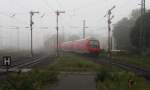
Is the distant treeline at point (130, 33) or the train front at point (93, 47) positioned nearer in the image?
the train front at point (93, 47)

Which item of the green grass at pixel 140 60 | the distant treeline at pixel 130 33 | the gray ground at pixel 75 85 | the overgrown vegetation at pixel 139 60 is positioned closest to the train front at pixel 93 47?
the overgrown vegetation at pixel 139 60

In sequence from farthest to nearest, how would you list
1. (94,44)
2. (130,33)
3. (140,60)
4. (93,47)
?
(130,33), (94,44), (93,47), (140,60)

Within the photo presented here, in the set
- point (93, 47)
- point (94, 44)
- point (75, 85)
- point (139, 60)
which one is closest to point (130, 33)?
point (94, 44)

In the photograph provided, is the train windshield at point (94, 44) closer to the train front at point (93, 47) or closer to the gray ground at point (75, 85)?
the train front at point (93, 47)

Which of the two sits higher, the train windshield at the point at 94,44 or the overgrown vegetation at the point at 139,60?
the train windshield at the point at 94,44

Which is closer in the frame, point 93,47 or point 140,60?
point 140,60

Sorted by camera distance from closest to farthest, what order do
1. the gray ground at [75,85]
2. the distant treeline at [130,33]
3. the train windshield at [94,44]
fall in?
the gray ground at [75,85] < the train windshield at [94,44] < the distant treeline at [130,33]

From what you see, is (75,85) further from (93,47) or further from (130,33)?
(130,33)

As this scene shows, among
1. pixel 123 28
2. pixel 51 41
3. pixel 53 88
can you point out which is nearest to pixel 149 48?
pixel 123 28

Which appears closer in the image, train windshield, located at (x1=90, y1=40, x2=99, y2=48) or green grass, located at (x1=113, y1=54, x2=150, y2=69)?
green grass, located at (x1=113, y1=54, x2=150, y2=69)

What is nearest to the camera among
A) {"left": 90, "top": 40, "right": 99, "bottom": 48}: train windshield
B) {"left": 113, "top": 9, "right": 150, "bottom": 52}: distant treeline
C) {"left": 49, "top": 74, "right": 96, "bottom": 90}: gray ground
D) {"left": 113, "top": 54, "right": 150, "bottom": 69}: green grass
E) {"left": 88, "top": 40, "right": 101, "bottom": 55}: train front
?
{"left": 49, "top": 74, "right": 96, "bottom": 90}: gray ground

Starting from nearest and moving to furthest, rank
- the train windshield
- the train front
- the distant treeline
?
the train front, the train windshield, the distant treeline

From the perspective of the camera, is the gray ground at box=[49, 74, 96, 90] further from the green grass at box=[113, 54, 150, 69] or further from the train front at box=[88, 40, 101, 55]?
the train front at box=[88, 40, 101, 55]

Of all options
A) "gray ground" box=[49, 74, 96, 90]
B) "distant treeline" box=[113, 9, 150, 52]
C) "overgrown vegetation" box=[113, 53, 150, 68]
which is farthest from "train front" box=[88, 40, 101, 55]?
"gray ground" box=[49, 74, 96, 90]
